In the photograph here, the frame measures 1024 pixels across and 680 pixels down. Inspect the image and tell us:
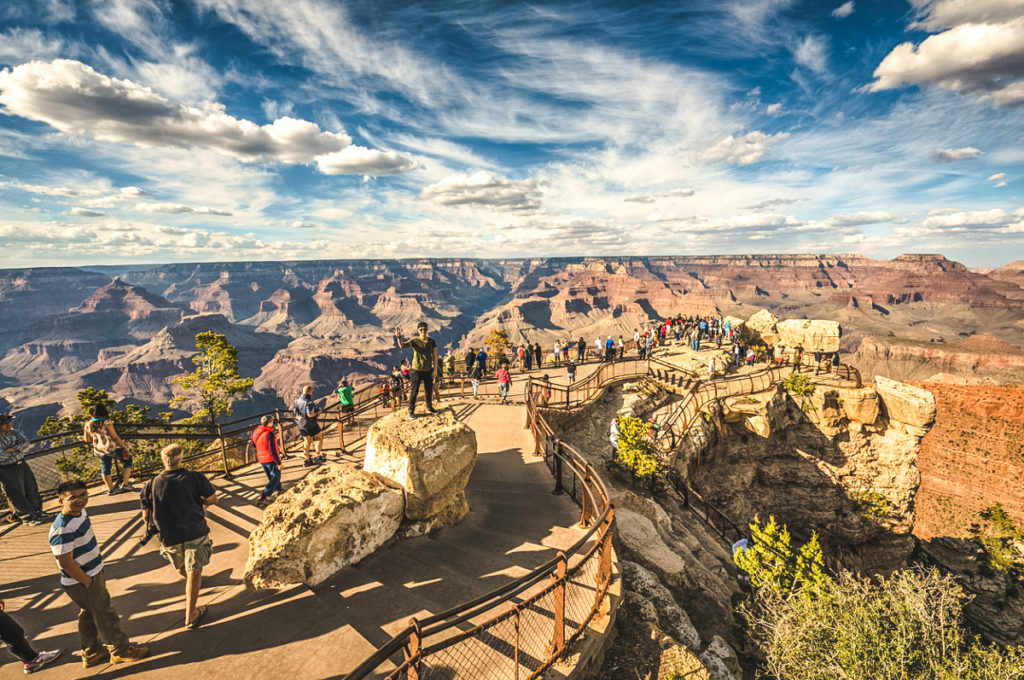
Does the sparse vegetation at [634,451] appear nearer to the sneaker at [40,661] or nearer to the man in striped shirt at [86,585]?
the man in striped shirt at [86,585]

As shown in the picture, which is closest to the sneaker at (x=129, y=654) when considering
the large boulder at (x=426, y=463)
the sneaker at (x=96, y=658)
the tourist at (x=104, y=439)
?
the sneaker at (x=96, y=658)

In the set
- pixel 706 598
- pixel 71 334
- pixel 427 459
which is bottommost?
pixel 71 334

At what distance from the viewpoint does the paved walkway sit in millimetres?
4141

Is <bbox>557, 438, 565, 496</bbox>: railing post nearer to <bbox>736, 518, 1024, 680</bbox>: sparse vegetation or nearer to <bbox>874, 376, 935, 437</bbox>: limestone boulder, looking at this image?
<bbox>736, 518, 1024, 680</bbox>: sparse vegetation

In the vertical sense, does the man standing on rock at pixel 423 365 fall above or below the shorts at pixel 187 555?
above

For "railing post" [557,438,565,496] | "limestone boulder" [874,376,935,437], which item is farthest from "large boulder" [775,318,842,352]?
"railing post" [557,438,565,496]

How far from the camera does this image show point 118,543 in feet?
21.2

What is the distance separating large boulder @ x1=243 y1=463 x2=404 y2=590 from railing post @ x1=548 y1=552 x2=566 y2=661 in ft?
9.81

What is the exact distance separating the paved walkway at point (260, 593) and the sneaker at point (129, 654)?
6 cm

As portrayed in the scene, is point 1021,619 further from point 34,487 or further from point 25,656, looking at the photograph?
point 34,487

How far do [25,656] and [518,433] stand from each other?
9.15 m

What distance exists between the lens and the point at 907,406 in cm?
2000

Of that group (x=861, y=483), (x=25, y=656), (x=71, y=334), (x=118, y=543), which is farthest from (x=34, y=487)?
(x=71, y=334)

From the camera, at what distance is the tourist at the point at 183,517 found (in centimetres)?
442
